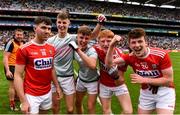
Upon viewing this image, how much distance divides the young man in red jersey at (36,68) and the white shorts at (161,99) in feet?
6.15

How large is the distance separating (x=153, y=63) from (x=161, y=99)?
681 millimetres

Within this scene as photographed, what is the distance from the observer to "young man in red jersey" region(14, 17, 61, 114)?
6480 millimetres

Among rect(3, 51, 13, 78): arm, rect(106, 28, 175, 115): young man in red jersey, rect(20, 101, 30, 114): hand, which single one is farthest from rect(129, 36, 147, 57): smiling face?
rect(3, 51, 13, 78): arm

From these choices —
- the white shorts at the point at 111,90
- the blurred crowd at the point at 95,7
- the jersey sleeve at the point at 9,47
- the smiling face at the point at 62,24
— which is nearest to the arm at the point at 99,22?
the smiling face at the point at 62,24

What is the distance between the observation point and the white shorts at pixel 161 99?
6.59 meters

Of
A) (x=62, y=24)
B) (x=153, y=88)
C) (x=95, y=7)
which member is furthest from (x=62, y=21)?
(x=95, y=7)

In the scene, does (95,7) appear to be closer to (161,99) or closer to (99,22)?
(99,22)

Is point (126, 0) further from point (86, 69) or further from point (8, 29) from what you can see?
point (86, 69)

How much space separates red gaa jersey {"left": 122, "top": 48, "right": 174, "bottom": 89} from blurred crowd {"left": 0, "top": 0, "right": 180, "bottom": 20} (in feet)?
177

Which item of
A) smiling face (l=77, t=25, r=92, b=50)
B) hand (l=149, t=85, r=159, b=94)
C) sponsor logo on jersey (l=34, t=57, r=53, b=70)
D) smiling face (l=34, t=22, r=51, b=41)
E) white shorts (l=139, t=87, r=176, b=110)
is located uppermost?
smiling face (l=34, t=22, r=51, b=41)

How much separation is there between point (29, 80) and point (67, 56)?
169cm

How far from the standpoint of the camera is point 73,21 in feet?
206

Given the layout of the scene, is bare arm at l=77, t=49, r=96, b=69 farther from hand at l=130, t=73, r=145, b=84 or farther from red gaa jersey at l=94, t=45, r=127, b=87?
hand at l=130, t=73, r=145, b=84

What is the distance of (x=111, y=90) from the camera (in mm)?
8031
